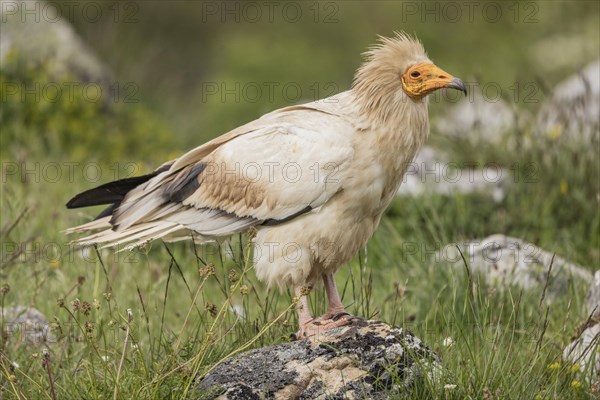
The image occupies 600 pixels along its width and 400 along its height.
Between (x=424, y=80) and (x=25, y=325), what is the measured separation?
2285 millimetres

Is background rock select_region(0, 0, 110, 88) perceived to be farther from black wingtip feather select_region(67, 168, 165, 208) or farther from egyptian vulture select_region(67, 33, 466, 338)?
egyptian vulture select_region(67, 33, 466, 338)

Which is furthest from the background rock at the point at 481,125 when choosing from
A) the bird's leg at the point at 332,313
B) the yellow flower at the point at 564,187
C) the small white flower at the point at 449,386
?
the small white flower at the point at 449,386

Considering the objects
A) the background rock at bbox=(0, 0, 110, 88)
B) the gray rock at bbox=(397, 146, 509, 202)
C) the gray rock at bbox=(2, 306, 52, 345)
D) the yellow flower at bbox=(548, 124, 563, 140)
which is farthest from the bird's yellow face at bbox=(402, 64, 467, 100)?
the background rock at bbox=(0, 0, 110, 88)

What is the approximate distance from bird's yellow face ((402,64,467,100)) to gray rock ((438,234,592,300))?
118cm

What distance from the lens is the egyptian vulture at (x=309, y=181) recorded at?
4.90m

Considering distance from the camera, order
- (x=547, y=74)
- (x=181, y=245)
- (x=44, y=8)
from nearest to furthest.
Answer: (x=181, y=245), (x=44, y=8), (x=547, y=74)

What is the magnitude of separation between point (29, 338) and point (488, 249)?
102 inches

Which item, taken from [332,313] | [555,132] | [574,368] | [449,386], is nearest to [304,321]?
[332,313]

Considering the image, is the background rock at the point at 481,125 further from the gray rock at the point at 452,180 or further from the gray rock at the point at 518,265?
the gray rock at the point at 518,265

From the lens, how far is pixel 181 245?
7148 millimetres

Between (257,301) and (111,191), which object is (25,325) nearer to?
(111,191)

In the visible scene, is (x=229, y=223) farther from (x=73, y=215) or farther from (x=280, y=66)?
(x=280, y=66)

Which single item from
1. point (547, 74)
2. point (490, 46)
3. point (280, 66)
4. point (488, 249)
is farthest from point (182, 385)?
point (490, 46)

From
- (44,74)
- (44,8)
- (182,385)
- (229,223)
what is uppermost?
(44,8)
